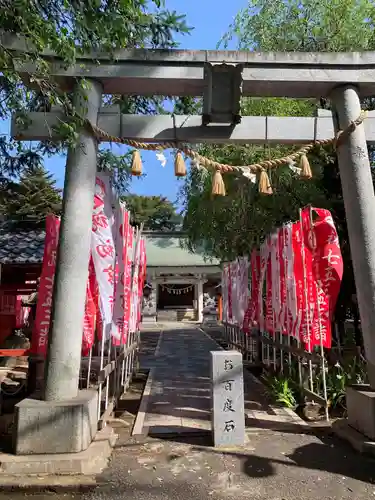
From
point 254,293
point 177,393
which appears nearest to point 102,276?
point 177,393

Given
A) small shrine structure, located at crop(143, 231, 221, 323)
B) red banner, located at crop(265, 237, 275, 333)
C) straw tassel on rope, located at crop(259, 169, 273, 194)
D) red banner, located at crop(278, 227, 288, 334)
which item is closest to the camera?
straw tassel on rope, located at crop(259, 169, 273, 194)

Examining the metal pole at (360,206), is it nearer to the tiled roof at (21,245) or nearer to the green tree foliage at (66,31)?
the green tree foliage at (66,31)

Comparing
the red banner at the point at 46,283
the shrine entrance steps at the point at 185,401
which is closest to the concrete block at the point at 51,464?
the shrine entrance steps at the point at 185,401

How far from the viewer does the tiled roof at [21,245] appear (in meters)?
11.3

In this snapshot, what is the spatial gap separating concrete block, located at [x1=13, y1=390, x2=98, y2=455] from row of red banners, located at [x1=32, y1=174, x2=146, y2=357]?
1.32m

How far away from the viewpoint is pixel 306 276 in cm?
724

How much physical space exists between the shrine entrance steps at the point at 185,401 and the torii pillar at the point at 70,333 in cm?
133

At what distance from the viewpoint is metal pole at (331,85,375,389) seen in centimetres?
584

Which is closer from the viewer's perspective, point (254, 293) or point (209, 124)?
point (209, 124)

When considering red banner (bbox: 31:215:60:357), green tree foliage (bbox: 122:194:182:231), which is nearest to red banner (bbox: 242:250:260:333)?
red banner (bbox: 31:215:60:357)

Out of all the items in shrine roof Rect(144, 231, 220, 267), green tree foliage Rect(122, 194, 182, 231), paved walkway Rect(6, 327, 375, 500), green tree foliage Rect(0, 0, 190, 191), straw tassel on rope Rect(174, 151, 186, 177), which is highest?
green tree foliage Rect(122, 194, 182, 231)

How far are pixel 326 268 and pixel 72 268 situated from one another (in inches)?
158

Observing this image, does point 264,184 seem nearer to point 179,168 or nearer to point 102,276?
point 179,168

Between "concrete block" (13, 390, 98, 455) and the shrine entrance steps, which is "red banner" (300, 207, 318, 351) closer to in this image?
the shrine entrance steps
